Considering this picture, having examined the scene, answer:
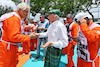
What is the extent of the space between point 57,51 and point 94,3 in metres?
18.4

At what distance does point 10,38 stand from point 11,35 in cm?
6

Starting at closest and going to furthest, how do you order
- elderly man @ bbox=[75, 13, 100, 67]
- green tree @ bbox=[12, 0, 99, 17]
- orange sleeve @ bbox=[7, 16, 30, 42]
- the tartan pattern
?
orange sleeve @ bbox=[7, 16, 30, 42] < elderly man @ bbox=[75, 13, 100, 67] < the tartan pattern < green tree @ bbox=[12, 0, 99, 17]

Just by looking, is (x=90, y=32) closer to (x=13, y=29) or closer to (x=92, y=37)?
(x=92, y=37)

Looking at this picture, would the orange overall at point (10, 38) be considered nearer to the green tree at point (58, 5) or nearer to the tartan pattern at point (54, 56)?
the tartan pattern at point (54, 56)

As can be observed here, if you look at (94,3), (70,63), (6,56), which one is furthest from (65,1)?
(6,56)

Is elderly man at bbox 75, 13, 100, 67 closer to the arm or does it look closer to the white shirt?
the arm

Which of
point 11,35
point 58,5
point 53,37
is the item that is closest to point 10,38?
point 11,35

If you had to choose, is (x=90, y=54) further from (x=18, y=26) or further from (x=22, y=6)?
(x=22, y=6)

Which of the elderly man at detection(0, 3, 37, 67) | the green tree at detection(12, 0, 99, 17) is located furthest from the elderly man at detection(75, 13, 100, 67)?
the green tree at detection(12, 0, 99, 17)

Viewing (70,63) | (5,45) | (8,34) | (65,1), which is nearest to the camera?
(8,34)

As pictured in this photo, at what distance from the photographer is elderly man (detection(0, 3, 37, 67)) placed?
1.46 metres

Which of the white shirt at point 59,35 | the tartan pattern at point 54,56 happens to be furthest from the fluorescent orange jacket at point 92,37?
the tartan pattern at point 54,56

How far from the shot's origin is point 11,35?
145 centimetres

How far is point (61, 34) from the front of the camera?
1683 millimetres
